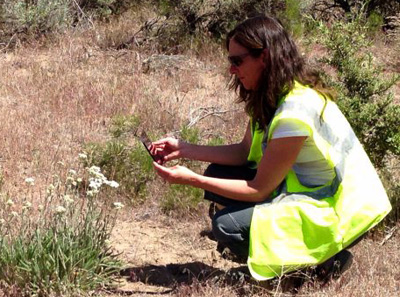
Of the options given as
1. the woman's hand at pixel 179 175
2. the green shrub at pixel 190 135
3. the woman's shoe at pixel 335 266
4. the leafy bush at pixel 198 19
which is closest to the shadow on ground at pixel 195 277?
the woman's shoe at pixel 335 266

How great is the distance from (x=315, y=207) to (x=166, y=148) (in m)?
0.90

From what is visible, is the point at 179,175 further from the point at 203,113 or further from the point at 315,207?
the point at 203,113

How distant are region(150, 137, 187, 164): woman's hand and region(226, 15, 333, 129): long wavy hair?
54cm

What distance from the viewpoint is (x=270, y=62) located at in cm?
330

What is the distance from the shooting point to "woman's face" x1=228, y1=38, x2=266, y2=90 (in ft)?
10.9

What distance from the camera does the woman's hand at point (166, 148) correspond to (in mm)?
3781

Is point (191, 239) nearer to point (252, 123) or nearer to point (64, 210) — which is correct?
point (252, 123)

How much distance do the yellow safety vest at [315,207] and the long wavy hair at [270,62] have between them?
55 millimetres

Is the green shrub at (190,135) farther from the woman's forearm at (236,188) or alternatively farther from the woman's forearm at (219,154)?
the woman's forearm at (236,188)

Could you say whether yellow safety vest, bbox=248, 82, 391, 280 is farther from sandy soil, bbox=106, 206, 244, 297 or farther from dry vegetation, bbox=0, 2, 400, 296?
sandy soil, bbox=106, 206, 244, 297

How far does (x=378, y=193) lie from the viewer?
133 inches

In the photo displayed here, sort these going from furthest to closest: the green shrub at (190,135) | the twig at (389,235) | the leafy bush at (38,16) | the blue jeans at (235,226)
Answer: the leafy bush at (38,16) → the green shrub at (190,135) → the twig at (389,235) → the blue jeans at (235,226)

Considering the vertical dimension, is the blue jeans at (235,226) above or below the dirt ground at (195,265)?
above

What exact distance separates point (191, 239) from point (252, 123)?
948 mm
